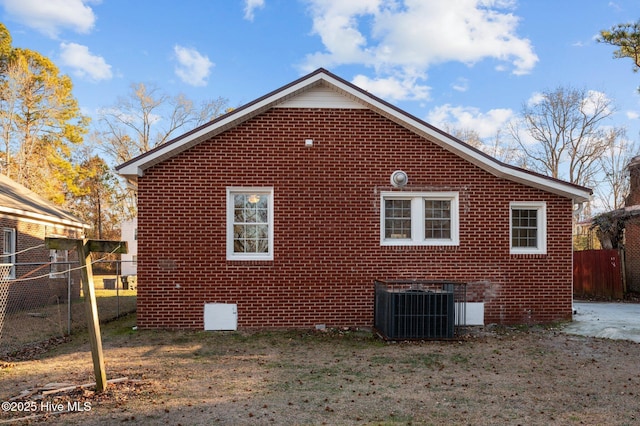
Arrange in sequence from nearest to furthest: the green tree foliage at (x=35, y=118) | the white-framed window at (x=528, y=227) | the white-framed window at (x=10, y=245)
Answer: the white-framed window at (x=528, y=227) → the white-framed window at (x=10, y=245) → the green tree foliage at (x=35, y=118)

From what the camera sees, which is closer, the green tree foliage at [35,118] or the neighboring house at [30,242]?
the neighboring house at [30,242]

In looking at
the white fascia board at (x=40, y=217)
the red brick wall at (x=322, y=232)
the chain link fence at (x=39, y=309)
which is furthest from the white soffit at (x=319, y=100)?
→ the white fascia board at (x=40, y=217)

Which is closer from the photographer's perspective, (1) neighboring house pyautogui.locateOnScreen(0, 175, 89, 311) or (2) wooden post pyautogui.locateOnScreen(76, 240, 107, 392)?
(2) wooden post pyautogui.locateOnScreen(76, 240, 107, 392)

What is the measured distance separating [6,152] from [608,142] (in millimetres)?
42644

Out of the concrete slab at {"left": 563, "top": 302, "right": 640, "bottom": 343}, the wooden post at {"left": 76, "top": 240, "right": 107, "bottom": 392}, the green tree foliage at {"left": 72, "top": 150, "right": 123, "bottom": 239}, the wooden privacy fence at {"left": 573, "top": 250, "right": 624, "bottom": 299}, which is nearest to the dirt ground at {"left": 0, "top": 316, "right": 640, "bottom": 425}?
the wooden post at {"left": 76, "top": 240, "right": 107, "bottom": 392}

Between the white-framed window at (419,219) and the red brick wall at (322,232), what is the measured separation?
0.16 meters

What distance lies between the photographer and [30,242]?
53.8ft

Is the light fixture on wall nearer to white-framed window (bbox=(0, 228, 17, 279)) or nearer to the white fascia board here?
the white fascia board

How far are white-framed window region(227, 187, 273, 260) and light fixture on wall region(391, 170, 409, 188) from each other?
2.72m

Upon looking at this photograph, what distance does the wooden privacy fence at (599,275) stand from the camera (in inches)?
730

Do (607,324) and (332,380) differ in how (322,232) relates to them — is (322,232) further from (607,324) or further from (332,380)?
(607,324)

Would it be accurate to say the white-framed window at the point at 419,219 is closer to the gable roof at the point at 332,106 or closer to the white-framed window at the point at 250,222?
the gable roof at the point at 332,106

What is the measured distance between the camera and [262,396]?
6289 millimetres

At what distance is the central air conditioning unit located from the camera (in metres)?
9.50
